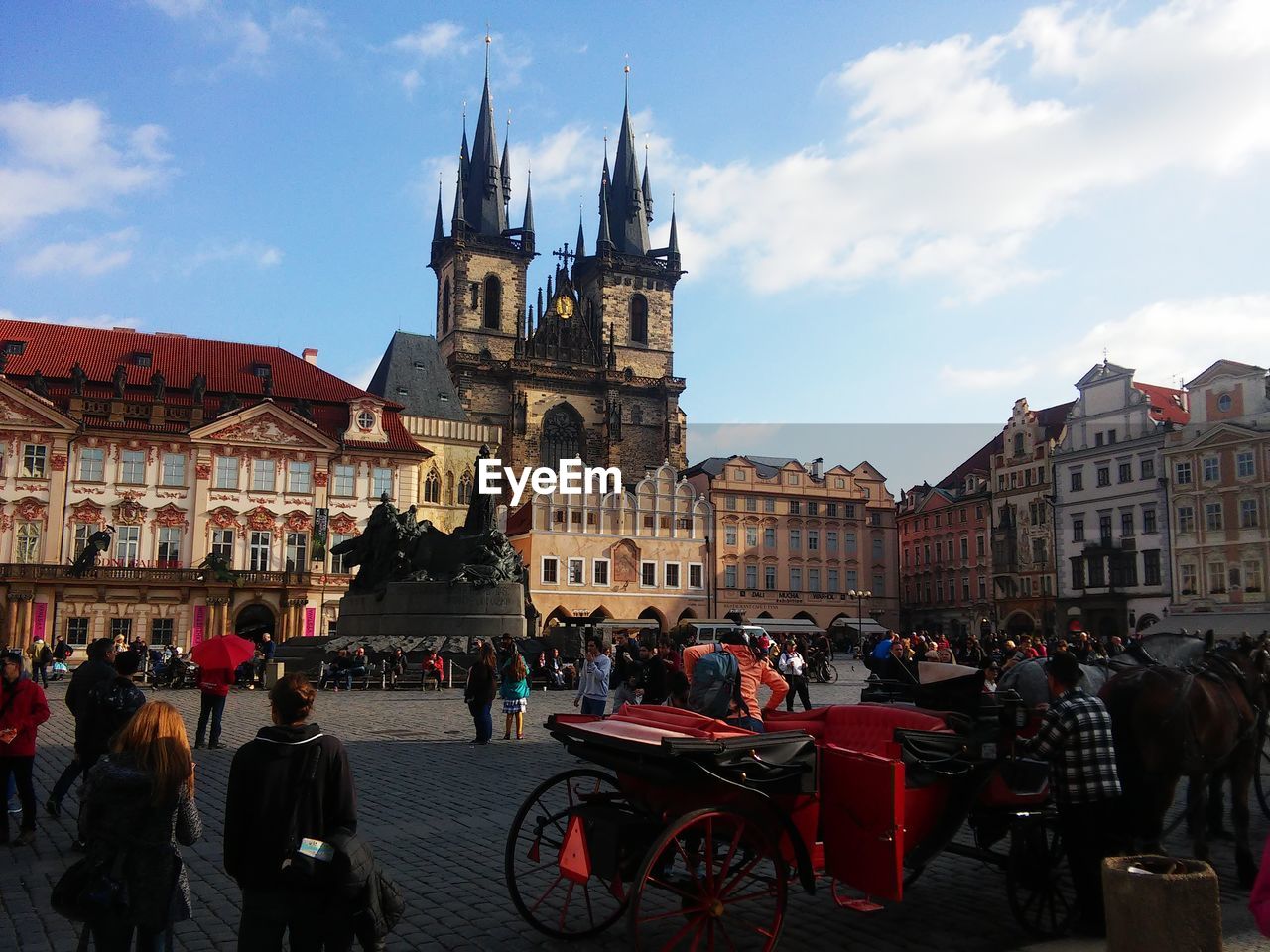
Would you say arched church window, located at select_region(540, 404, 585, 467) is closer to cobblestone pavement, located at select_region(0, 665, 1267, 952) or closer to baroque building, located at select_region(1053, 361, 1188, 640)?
baroque building, located at select_region(1053, 361, 1188, 640)

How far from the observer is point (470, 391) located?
74.4 meters

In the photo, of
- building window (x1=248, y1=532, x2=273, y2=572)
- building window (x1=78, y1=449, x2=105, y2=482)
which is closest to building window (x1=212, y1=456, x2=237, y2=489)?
building window (x1=248, y1=532, x2=273, y2=572)

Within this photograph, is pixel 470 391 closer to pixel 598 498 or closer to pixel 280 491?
pixel 598 498

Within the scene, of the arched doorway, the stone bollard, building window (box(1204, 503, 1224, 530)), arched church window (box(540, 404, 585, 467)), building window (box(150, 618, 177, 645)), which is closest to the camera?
the stone bollard

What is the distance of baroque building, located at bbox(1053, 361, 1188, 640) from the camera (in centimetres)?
5259

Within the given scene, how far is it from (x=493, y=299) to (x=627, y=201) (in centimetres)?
1473

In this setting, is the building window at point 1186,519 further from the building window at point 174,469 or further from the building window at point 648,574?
the building window at point 174,469

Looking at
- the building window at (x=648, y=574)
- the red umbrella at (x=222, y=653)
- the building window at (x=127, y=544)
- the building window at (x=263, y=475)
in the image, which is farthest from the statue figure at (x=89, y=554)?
the red umbrella at (x=222, y=653)

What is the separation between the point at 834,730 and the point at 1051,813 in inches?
48.3

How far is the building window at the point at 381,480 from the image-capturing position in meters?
50.3

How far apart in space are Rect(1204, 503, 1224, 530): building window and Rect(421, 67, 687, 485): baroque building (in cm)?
3400

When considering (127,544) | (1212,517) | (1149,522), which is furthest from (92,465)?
(1212,517)

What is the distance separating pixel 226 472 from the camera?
4850 centimetres

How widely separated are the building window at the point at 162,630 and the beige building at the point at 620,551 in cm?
1756
